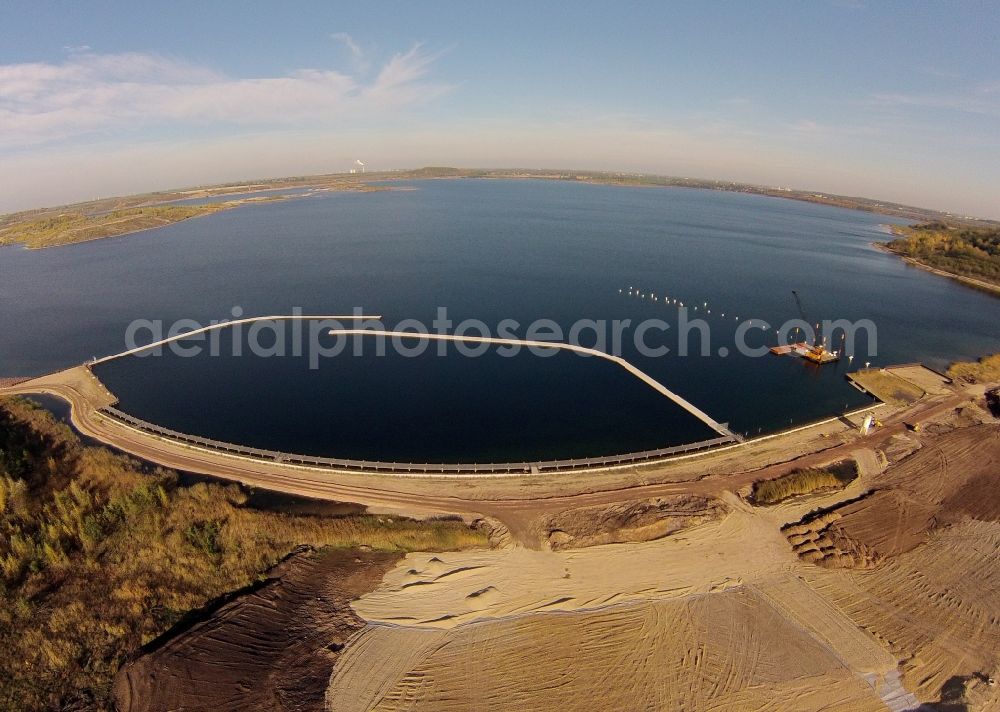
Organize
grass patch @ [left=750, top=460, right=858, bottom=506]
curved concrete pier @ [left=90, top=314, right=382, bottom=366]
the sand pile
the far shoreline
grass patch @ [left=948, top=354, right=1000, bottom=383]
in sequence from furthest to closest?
the far shoreline < curved concrete pier @ [left=90, top=314, right=382, bottom=366] < grass patch @ [left=948, top=354, right=1000, bottom=383] < grass patch @ [left=750, top=460, right=858, bottom=506] < the sand pile

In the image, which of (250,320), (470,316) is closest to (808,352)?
(470,316)

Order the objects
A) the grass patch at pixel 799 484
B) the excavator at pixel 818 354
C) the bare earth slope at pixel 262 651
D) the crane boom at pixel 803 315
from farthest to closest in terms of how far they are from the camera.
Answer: the crane boom at pixel 803 315 → the excavator at pixel 818 354 → the grass patch at pixel 799 484 → the bare earth slope at pixel 262 651

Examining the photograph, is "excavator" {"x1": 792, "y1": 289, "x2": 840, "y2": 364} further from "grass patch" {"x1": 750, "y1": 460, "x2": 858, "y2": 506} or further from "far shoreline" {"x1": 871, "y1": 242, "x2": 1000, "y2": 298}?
"far shoreline" {"x1": 871, "y1": 242, "x2": 1000, "y2": 298}

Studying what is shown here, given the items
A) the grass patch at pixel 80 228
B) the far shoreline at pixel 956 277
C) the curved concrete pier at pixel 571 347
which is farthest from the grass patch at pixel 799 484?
the grass patch at pixel 80 228

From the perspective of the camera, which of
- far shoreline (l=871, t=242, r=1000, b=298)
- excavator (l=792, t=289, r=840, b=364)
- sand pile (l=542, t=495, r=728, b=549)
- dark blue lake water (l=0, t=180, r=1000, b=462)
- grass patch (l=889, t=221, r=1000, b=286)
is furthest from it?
grass patch (l=889, t=221, r=1000, b=286)

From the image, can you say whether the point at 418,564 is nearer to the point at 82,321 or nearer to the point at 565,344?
the point at 565,344

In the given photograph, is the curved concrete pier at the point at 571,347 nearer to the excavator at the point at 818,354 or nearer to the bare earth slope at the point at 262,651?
the excavator at the point at 818,354

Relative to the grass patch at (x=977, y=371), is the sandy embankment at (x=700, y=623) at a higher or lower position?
lower

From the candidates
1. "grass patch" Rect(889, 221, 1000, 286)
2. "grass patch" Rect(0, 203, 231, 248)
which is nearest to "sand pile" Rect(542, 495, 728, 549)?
"grass patch" Rect(889, 221, 1000, 286)
